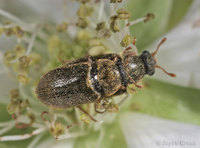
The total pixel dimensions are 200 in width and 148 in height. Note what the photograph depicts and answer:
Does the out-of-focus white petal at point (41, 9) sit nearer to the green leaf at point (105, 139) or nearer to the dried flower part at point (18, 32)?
the dried flower part at point (18, 32)

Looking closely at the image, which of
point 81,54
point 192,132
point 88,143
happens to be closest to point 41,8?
point 81,54

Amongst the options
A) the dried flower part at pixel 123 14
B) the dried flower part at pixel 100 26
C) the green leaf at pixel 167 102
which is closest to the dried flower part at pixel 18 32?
the dried flower part at pixel 100 26

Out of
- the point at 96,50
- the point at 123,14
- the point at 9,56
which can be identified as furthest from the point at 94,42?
the point at 9,56

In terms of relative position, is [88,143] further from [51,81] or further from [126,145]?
[51,81]

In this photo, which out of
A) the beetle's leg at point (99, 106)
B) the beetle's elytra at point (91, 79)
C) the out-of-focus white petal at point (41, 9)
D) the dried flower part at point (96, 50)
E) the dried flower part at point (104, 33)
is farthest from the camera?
the out-of-focus white petal at point (41, 9)

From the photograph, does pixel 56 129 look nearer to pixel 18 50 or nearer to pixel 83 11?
pixel 18 50

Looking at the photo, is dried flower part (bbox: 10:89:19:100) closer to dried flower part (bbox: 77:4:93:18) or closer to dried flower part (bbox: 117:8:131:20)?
dried flower part (bbox: 77:4:93:18)

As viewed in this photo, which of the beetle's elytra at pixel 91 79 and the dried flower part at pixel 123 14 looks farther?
the dried flower part at pixel 123 14
